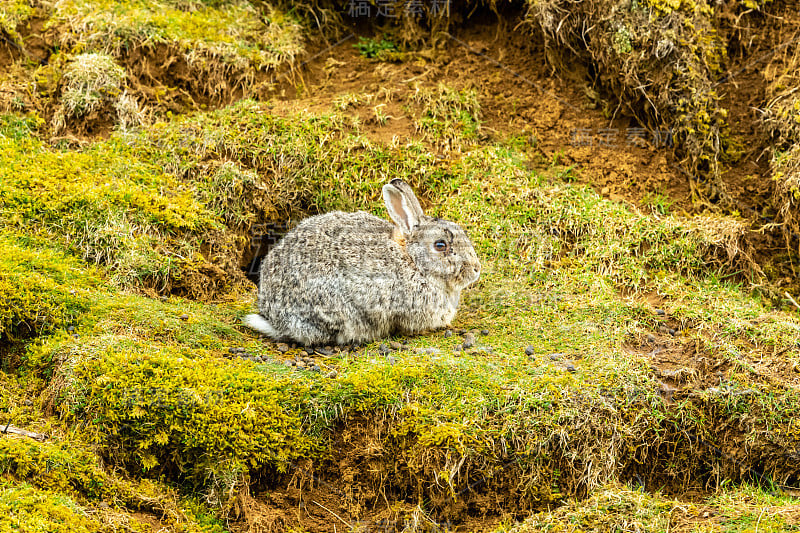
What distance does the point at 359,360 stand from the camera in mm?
6895

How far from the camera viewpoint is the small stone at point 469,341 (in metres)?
7.29

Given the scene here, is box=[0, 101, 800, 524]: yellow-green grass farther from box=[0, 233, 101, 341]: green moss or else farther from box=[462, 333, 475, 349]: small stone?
box=[462, 333, 475, 349]: small stone

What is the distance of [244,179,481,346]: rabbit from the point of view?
291 inches

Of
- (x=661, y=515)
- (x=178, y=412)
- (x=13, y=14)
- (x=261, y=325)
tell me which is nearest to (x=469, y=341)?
(x=261, y=325)

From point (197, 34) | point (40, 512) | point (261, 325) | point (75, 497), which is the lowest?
point (75, 497)

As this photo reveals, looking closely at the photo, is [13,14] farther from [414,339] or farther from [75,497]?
[75,497]

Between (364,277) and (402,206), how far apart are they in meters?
0.92

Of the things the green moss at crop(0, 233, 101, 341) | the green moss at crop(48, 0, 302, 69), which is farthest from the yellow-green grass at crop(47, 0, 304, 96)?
the green moss at crop(0, 233, 101, 341)

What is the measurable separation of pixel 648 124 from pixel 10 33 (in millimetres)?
7605

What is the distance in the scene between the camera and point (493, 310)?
26.7 feet

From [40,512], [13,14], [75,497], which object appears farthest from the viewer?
[13,14]

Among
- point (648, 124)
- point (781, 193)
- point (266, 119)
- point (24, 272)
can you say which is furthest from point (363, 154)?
point (781, 193)

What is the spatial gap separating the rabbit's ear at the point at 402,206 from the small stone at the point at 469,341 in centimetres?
120

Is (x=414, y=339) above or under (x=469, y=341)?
under
